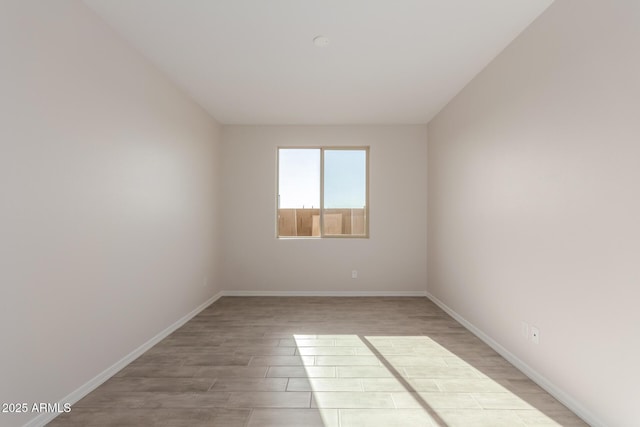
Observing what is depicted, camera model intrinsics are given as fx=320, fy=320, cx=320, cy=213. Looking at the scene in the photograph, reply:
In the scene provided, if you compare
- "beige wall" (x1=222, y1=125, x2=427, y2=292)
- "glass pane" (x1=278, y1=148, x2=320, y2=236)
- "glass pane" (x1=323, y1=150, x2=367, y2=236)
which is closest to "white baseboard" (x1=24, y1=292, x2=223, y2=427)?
"beige wall" (x1=222, y1=125, x2=427, y2=292)

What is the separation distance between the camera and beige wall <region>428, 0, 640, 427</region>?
1.65 meters

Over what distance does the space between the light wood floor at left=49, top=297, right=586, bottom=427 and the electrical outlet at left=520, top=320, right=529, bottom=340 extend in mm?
301

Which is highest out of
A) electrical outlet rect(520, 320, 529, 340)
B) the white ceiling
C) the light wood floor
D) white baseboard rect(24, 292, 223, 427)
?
the white ceiling

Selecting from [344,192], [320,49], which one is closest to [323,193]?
[344,192]

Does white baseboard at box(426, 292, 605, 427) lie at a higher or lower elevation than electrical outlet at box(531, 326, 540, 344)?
lower

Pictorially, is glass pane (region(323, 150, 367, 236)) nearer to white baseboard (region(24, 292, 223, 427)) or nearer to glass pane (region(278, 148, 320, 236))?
glass pane (region(278, 148, 320, 236))

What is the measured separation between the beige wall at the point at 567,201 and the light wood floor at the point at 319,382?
0.37 metres

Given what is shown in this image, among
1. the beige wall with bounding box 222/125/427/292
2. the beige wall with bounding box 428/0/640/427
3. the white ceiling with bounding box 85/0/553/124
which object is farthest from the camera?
the beige wall with bounding box 222/125/427/292

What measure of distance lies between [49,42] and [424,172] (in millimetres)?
4490

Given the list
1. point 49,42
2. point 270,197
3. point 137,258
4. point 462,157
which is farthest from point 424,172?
point 49,42

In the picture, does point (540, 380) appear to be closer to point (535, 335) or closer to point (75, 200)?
point (535, 335)

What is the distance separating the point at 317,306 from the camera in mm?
4367

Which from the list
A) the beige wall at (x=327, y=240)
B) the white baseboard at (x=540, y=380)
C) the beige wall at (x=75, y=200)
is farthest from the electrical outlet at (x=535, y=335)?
the beige wall at (x=75, y=200)

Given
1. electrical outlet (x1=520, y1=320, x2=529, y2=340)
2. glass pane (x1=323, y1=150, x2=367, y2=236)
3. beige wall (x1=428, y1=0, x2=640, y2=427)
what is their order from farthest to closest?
glass pane (x1=323, y1=150, x2=367, y2=236) → electrical outlet (x1=520, y1=320, x2=529, y2=340) → beige wall (x1=428, y1=0, x2=640, y2=427)
